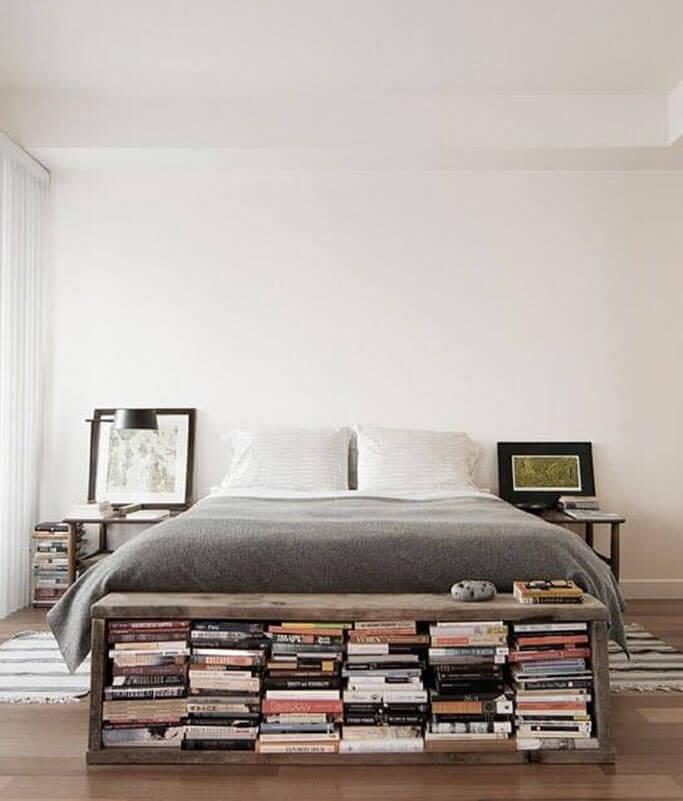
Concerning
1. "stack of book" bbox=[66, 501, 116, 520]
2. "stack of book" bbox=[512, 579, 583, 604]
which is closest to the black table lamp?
"stack of book" bbox=[66, 501, 116, 520]

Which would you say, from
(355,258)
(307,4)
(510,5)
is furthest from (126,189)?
(510,5)

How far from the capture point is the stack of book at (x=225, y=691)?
233 centimetres

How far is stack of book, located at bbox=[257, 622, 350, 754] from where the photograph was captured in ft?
7.66

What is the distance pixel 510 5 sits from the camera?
3408 mm

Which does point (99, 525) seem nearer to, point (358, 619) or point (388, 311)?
point (388, 311)

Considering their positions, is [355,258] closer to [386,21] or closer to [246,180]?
[246,180]

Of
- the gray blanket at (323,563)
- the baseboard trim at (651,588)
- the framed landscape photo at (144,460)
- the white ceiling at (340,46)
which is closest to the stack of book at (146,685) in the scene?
the gray blanket at (323,563)

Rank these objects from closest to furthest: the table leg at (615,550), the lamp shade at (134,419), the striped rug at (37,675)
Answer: the striped rug at (37,675) → the table leg at (615,550) → the lamp shade at (134,419)

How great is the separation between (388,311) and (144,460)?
1706mm

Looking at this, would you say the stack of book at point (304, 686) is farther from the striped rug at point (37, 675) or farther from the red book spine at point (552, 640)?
the striped rug at point (37, 675)

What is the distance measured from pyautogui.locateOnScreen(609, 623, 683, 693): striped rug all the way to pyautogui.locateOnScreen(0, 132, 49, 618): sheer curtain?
3.05 m

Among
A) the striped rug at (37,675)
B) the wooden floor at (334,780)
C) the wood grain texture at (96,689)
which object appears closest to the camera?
the wooden floor at (334,780)

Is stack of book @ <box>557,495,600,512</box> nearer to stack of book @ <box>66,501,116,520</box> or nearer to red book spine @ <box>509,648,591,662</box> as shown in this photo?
red book spine @ <box>509,648,591,662</box>

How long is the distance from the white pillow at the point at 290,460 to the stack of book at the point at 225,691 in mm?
1801
